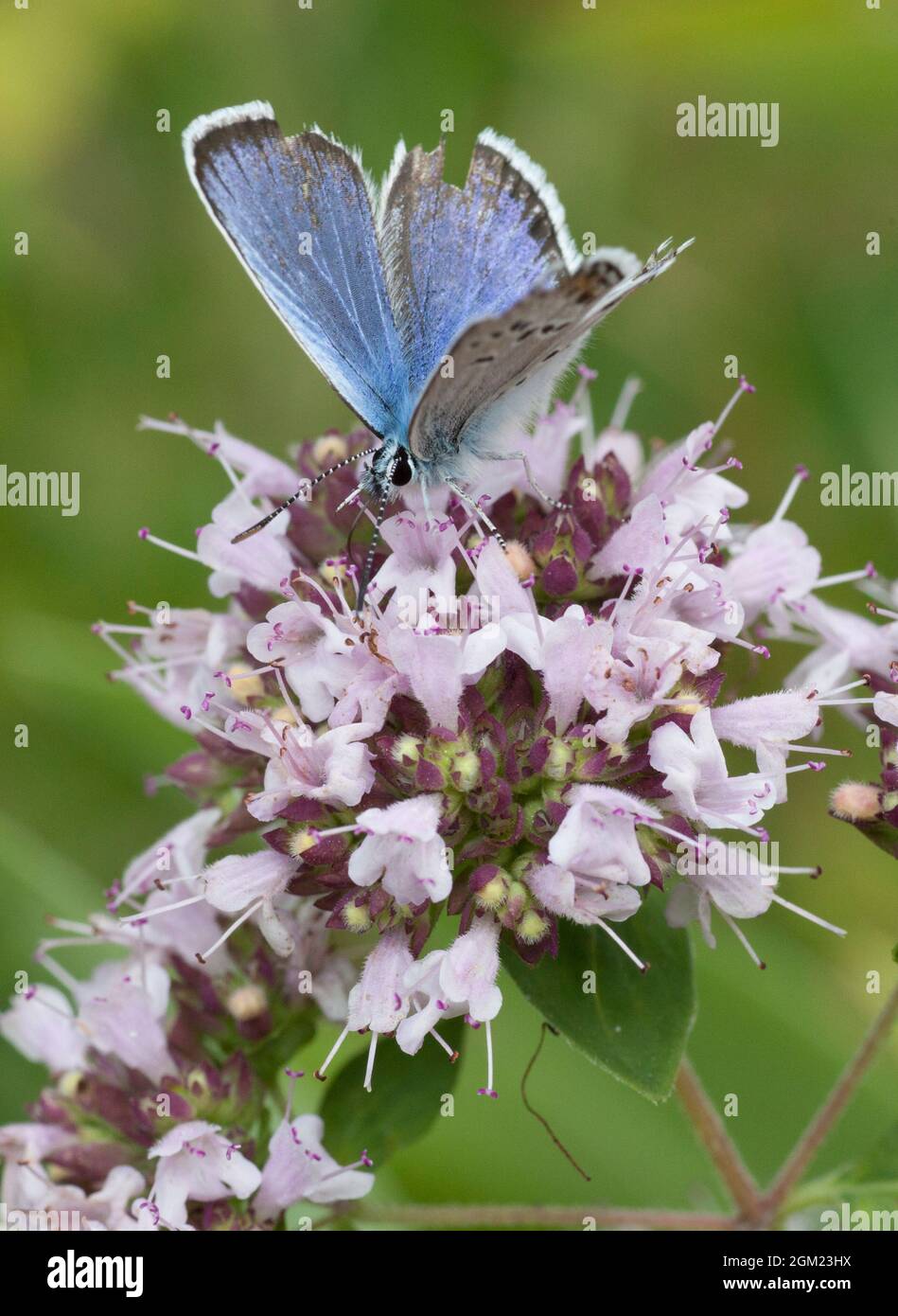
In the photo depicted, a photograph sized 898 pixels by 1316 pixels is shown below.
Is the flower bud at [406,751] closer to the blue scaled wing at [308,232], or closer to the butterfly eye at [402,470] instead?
the butterfly eye at [402,470]

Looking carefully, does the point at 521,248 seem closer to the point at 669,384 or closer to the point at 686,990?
the point at 686,990

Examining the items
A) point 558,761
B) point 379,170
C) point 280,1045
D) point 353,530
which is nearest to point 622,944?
point 558,761

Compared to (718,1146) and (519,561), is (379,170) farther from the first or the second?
(718,1146)

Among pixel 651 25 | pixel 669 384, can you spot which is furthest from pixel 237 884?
pixel 651 25

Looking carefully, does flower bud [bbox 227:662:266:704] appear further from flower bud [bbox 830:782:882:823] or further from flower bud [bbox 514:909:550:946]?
flower bud [bbox 830:782:882:823]

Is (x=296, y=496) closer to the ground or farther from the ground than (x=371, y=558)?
farther from the ground

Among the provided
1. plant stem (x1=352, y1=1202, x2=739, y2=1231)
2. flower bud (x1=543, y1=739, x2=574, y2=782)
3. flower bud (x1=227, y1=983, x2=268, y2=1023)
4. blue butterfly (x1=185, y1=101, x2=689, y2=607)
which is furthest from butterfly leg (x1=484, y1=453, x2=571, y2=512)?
plant stem (x1=352, y1=1202, x2=739, y2=1231)
